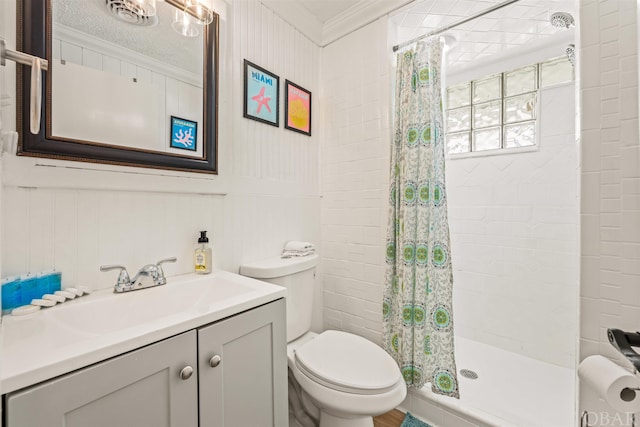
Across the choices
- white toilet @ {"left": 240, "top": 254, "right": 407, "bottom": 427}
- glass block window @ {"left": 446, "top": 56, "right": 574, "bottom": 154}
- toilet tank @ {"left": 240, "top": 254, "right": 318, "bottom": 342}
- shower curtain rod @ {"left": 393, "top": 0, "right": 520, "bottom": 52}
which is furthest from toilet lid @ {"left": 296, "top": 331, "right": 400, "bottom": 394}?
glass block window @ {"left": 446, "top": 56, "right": 574, "bottom": 154}

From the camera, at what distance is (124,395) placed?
0.62 metres

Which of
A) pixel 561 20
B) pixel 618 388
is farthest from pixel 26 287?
pixel 561 20

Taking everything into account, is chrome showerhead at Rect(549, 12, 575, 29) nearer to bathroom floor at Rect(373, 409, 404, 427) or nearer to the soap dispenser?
the soap dispenser

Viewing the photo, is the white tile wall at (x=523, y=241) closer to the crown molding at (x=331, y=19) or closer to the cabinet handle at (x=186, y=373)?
the crown molding at (x=331, y=19)

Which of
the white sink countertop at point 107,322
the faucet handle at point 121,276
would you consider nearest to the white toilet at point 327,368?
the white sink countertop at point 107,322

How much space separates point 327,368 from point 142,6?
1599 millimetres

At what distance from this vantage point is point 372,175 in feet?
5.50

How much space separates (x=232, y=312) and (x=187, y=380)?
0.19 m

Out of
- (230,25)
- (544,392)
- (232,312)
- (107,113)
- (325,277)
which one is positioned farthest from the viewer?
(325,277)

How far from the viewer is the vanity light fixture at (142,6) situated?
1.02 m

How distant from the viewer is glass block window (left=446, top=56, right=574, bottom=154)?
1.92 metres

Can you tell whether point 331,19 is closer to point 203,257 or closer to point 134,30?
point 134,30

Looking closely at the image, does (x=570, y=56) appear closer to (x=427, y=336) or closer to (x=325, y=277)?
(x=427, y=336)

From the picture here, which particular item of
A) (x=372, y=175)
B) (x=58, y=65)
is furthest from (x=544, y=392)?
(x=58, y=65)
